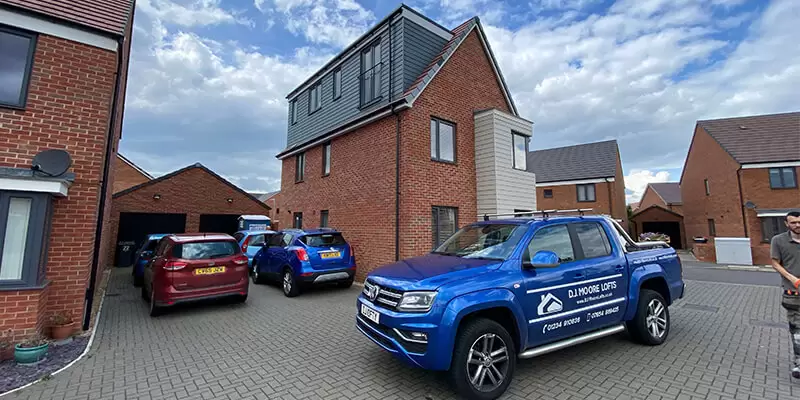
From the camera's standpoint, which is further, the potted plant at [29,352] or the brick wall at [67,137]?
the brick wall at [67,137]

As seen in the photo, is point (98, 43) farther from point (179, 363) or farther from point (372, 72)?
point (372, 72)

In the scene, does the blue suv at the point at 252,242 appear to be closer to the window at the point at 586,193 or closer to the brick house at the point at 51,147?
the brick house at the point at 51,147

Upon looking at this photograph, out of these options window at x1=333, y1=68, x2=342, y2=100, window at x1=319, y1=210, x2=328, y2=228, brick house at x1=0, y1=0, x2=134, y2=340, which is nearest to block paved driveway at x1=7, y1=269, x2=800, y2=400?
brick house at x1=0, y1=0, x2=134, y2=340

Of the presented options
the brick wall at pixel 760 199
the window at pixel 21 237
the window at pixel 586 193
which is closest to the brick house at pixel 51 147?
the window at pixel 21 237

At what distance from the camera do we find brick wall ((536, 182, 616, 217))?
25000 millimetres

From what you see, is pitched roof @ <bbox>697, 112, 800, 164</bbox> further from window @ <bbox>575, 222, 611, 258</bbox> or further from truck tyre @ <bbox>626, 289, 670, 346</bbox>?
window @ <bbox>575, 222, 611, 258</bbox>

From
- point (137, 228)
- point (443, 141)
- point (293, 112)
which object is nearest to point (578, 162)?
point (443, 141)

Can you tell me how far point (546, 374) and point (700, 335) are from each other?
3.29m

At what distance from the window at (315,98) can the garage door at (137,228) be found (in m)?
8.17

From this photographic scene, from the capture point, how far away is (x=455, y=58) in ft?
35.3

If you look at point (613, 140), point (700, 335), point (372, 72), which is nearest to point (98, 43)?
point (372, 72)

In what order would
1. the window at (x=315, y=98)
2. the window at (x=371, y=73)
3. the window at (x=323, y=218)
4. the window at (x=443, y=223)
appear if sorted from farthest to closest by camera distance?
1. the window at (x=315, y=98)
2. the window at (x=323, y=218)
3. the window at (x=371, y=73)
4. the window at (x=443, y=223)

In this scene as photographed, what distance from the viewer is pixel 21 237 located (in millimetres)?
4594

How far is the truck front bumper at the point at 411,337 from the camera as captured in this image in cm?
312
